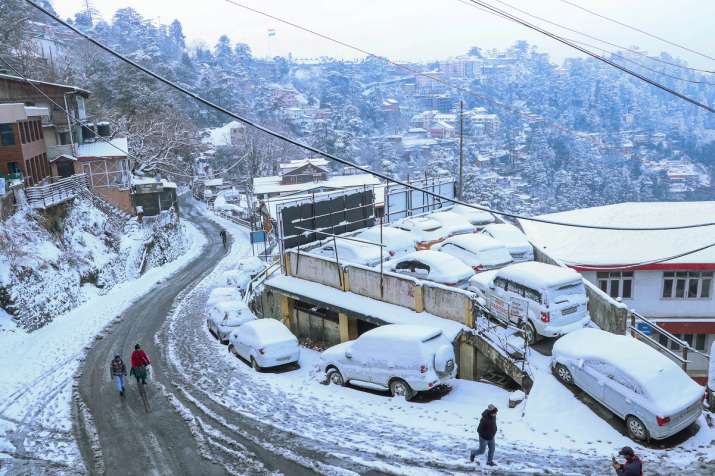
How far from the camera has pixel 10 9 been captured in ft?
181

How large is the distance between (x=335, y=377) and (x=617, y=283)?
14.3 meters

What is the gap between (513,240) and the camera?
2100 centimetres

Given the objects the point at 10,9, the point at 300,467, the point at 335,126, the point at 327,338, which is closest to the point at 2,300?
the point at 327,338

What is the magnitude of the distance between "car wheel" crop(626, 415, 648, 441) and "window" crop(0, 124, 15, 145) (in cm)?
3250

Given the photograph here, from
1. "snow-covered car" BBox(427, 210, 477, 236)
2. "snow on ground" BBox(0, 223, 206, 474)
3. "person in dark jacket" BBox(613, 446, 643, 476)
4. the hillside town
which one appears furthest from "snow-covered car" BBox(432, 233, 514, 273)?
"snow on ground" BBox(0, 223, 206, 474)

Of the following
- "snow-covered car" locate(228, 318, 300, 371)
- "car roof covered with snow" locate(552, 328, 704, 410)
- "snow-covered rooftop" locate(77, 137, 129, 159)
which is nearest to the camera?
"car roof covered with snow" locate(552, 328, 704, 410)

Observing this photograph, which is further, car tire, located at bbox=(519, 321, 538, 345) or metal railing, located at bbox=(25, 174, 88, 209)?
metal railing, located at bbox=(25, 174, 88, 209)

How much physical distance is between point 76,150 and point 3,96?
5.53m

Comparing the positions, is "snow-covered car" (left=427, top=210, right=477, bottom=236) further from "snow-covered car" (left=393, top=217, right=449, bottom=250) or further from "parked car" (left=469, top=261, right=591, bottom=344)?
"parked car" (left=469, top=261, right=591, bottom=344)

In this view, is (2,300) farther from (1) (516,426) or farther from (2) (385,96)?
(2) (385,96)

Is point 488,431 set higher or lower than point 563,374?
higher

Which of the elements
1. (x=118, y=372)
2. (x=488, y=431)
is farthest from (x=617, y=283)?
(x=118, y=372)

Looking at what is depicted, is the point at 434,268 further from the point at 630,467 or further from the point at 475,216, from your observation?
the point at 475,216

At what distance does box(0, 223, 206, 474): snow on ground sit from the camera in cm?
1173
